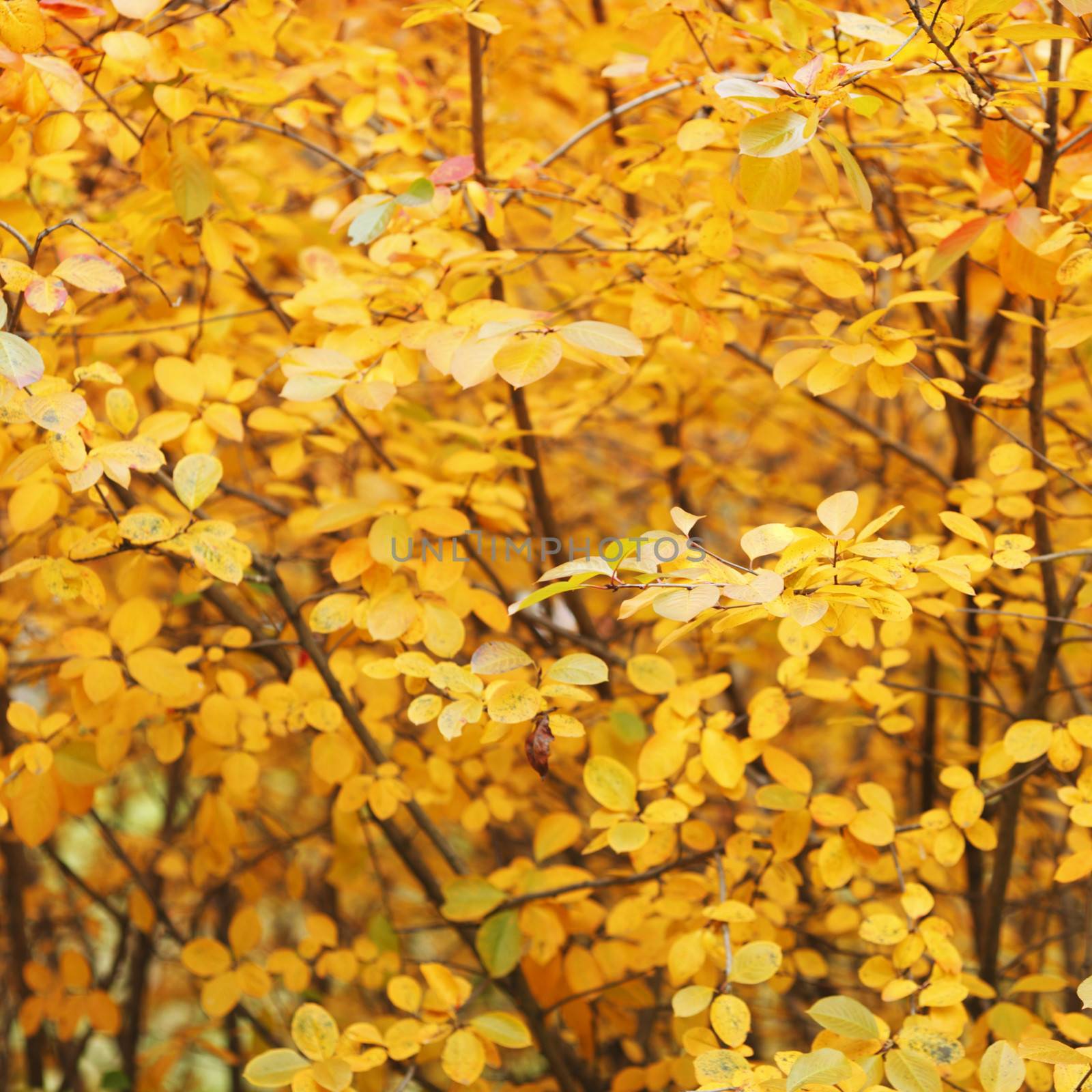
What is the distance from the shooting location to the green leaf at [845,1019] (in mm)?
1173

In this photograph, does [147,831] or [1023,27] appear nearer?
[1023,27]

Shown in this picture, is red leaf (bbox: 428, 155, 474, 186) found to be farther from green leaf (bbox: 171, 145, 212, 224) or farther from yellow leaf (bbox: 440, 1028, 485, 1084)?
yellow leaf (bbox: 440, 1028, 485, 1084)

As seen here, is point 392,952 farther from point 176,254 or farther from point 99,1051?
point 99,1051

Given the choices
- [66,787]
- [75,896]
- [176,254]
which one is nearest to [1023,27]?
[176,254]

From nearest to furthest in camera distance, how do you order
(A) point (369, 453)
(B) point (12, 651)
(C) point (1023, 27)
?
1. (C) point (1023, 27)
2. (B) point (12, 651)
3. (A) point (369, 453)

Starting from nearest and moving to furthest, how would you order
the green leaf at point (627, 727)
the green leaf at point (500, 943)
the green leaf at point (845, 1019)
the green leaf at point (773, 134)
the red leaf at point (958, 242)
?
1. the green leaf at point (773, 134)
2. the green leaf at point (845, 1019)
3. the red leaf at point (958, 242)
4. the green leaf at point (500, 943)
5. the green leaf at point (627, 727)

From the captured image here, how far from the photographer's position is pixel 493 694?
1.17 meters

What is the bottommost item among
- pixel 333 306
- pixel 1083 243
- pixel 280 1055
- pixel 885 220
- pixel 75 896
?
pixel 75 896

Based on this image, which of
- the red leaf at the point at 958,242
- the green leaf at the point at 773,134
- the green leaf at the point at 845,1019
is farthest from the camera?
the red leaf at the point at 958,242

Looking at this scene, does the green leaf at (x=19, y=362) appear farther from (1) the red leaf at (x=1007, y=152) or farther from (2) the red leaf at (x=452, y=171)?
(1) the red leaf at (x=1007, y=152)

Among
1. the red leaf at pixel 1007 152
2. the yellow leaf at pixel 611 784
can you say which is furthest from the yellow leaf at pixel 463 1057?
the red leaf at pixel 1007 152

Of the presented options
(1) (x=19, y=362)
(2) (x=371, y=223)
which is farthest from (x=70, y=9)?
(1) (x=19, y=362)

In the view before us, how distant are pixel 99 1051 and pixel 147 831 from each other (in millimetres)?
966

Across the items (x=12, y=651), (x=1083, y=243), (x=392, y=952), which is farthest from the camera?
(x=12, y=651)
